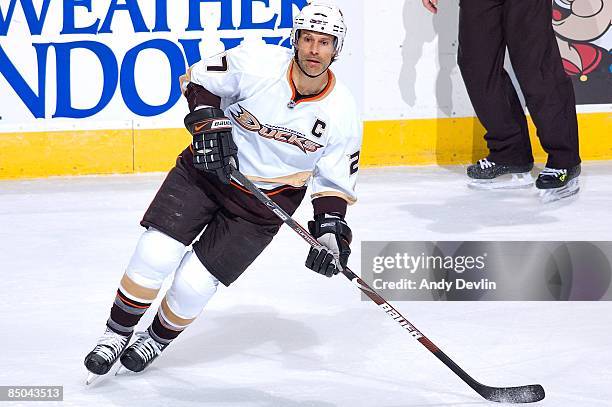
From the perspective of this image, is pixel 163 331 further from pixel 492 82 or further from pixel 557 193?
pixel 492 82

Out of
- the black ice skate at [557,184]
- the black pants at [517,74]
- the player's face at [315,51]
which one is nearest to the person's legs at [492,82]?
the black pants at [517,74]

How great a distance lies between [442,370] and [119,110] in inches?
100

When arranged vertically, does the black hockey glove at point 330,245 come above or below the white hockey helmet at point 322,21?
below

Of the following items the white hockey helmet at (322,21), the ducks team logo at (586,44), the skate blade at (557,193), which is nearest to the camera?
the white hockey helmet at (322,21)

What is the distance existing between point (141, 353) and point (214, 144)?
1.89 feet

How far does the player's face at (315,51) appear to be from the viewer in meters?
2.91

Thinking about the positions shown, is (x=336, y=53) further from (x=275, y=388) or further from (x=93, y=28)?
(x=93, y=28)

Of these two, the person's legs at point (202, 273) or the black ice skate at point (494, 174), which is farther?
the black ice skate at point (494, 174)

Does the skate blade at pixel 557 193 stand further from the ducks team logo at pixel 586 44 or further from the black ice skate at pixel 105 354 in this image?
the black ice skate at pixel 105 354

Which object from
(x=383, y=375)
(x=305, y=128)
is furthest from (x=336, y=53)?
(x=383, y=375)

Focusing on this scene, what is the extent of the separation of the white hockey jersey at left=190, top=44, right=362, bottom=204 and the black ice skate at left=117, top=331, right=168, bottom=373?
49 centimetres

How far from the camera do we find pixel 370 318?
363 centimetres

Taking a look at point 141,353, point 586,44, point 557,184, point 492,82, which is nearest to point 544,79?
point 492,82

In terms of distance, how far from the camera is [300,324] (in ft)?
11.7
